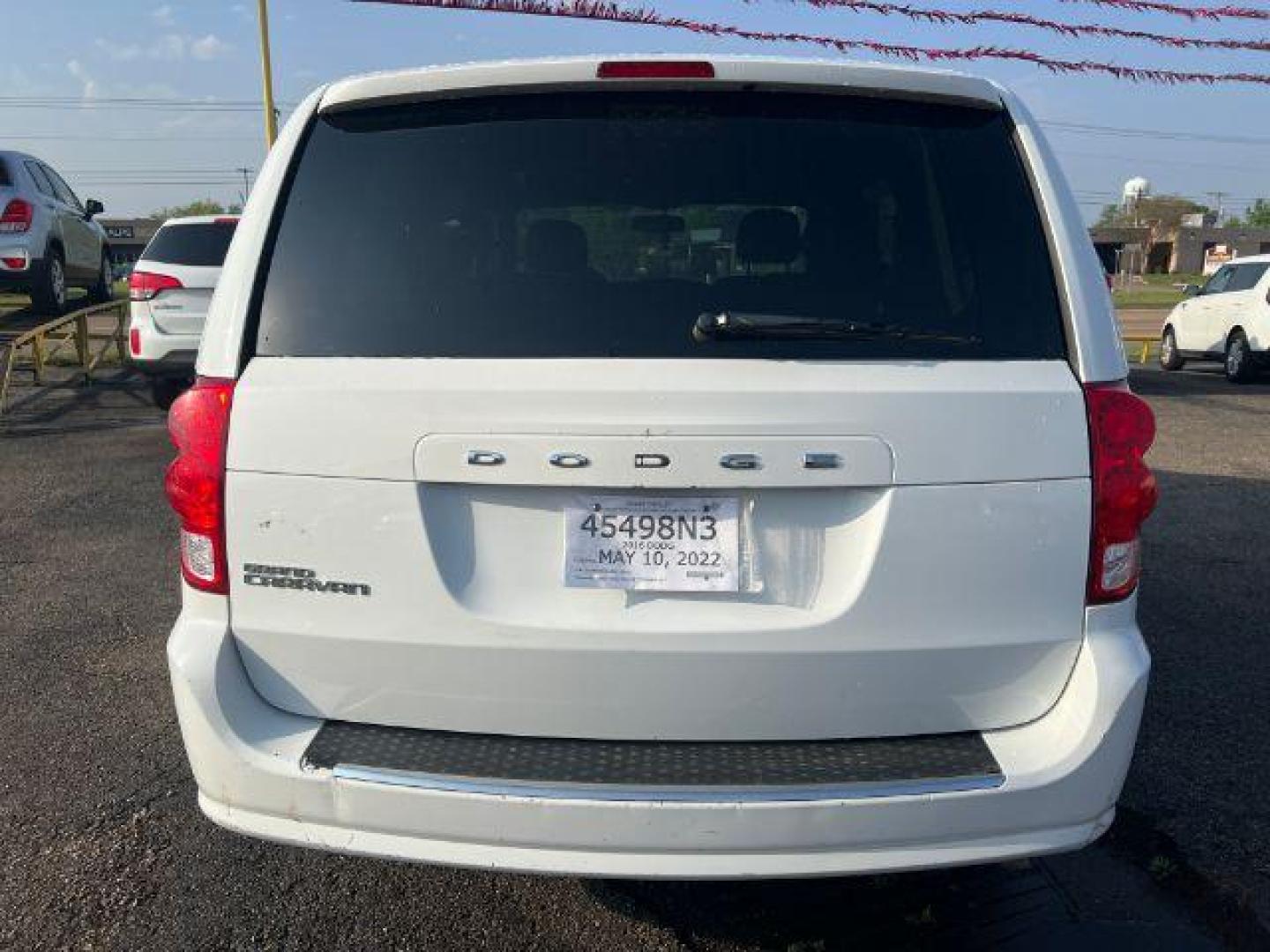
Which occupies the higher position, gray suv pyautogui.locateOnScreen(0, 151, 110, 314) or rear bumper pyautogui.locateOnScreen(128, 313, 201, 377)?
gray suv pyautogui.locateOnScreen(0, 151, 110, 314)

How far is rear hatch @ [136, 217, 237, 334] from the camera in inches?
393

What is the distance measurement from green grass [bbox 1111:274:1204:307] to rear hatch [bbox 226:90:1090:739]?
98.4ft

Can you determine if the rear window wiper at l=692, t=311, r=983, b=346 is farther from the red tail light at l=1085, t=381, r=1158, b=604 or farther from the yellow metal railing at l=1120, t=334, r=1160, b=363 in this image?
the yellow metal railing at l=1120, t=334, r=1160, b=363

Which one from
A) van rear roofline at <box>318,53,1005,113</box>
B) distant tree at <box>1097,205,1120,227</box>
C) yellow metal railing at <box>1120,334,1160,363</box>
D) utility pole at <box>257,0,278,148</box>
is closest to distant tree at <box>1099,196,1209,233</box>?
distant tree at <box>1097,205,1120,227</box>

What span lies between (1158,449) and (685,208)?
833 centimetres

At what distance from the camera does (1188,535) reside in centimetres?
657

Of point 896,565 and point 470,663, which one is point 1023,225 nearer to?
point 896,565

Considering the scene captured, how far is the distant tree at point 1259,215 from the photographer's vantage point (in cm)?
9812

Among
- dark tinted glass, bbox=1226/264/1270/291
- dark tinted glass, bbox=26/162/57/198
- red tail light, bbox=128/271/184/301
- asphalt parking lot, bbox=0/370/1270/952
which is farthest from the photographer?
dark tinted glass, bbox=1226/264/1270/291

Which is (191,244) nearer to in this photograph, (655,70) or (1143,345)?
(655,70)

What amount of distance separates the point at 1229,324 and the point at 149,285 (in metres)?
14.1

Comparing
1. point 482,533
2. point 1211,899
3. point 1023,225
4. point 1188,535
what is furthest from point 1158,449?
point 482,533

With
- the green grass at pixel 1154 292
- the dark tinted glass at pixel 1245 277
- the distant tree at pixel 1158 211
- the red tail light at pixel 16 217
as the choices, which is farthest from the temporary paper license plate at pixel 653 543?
the distant tree at pixel 1158 211

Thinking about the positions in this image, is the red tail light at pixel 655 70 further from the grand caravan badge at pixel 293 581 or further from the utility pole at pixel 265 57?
the utility pole at pixel 265 57
